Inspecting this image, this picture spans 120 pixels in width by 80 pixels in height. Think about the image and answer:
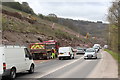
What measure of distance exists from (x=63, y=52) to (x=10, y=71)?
70.5 feet

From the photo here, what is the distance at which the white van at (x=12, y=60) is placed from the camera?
13.2 meters

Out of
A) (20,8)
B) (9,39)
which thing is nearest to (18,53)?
(9,39)

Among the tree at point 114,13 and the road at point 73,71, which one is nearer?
the road at point 73,71

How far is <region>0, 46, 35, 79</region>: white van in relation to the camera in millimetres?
13164

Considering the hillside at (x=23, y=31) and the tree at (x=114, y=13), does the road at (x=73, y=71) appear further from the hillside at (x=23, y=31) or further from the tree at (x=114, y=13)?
the hillside at (x=23, y=31)

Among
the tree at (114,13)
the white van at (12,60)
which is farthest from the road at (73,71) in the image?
the tree at (114,13)

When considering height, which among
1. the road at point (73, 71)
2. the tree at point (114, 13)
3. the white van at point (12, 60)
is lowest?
the road at point (73, 71)

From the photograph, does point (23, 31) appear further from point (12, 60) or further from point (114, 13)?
point (12, 60)

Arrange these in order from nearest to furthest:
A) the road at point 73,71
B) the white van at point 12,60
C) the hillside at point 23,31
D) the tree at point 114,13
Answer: the white van at point 12,60 < the road at point 73,71 < the tree at point 114,13 < the hillside at point 23,31

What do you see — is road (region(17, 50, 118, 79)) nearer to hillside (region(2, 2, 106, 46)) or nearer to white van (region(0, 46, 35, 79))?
white van (region(0, 46, 35, 79))

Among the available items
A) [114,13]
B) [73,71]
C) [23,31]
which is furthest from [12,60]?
[23,31]

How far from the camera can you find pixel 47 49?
35.3 m

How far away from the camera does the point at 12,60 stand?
14086 millimetres

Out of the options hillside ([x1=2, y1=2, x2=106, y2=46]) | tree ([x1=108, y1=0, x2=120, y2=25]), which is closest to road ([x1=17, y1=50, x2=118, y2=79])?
tree ([x1=108, y1=0, x2=120, y2=25])
